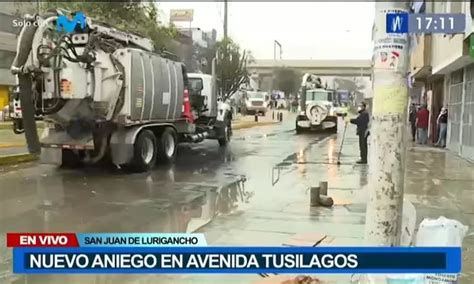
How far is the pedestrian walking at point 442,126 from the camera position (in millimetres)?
20344

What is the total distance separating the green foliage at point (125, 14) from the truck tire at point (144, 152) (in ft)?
7.79

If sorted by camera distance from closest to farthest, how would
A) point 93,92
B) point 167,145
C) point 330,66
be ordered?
1. point 330,66
2. point 93,92
3. point 167,145

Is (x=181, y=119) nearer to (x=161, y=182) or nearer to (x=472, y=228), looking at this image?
(x=161, y=182)

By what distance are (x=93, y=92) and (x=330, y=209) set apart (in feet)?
18.2

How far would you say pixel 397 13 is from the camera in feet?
12.4

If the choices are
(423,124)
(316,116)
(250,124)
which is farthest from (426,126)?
(250,124)

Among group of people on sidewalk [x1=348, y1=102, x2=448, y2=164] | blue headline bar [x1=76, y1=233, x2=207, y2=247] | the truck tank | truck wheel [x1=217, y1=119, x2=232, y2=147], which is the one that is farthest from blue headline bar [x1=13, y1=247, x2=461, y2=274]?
truck wheel [x1=217, y1=119, x2=232, y2=147]

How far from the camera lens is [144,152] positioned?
1283cm

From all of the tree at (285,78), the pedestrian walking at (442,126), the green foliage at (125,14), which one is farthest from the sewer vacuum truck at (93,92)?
the pedestrian walking at (442,126)

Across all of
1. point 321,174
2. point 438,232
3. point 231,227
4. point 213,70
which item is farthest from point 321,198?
point 213,70

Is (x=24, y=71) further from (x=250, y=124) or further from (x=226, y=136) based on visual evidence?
(x=250, y=124)

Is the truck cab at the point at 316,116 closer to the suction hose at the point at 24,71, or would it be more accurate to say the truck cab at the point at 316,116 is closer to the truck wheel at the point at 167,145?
the truck wheel at the point at 167,145

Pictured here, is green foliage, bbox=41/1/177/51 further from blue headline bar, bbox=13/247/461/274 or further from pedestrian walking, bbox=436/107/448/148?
pedestrian walking, bbox=436/107/448/148

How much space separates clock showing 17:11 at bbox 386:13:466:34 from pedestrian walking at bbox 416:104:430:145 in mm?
19106
